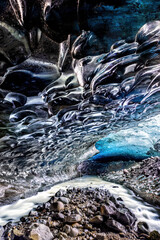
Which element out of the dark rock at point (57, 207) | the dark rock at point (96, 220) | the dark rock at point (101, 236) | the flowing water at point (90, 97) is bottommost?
the dark rock at point (101, 236)

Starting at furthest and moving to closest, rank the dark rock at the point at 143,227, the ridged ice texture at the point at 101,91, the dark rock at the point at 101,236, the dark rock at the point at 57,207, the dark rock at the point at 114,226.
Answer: the dark rock at the point at 57,207 → the dark rock at the point at 143,227 → the dark rock at the point at 114,226 → the dark rock at the point at 101,236 → the ridged ice texture at the point at 101,91

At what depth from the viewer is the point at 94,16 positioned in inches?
42.8

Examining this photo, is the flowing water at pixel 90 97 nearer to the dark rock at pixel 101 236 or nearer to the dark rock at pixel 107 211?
the dark rock at pixel 107 211

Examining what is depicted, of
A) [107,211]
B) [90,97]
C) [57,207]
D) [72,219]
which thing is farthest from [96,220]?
[90,97]

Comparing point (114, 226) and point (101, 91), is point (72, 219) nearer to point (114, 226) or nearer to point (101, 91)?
point (114, 226)

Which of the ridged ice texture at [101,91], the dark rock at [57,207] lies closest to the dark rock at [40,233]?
the dark rock at [57,207]

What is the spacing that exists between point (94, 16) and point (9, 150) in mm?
2722

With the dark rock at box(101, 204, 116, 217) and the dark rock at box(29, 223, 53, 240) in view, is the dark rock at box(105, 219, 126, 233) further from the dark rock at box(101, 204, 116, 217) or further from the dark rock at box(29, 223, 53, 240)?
the dark rock at box(29, 223, 53, 240)

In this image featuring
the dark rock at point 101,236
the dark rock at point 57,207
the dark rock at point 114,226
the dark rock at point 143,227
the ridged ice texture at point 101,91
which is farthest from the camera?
the dark rock at point 57,207

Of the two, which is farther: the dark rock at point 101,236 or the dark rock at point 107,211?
the dark rock at point 107,211

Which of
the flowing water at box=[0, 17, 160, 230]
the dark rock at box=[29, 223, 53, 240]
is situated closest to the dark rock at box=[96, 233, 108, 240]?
the dark rock at box=[29, 223, 53, 240]

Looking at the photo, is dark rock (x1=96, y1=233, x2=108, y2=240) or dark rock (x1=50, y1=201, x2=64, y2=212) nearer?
dark rock (x1=96, y1=233, x2=108, y2=240)

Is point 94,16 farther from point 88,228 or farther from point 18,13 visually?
point 88,228

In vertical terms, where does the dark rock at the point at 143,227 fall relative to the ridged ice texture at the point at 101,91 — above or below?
below
